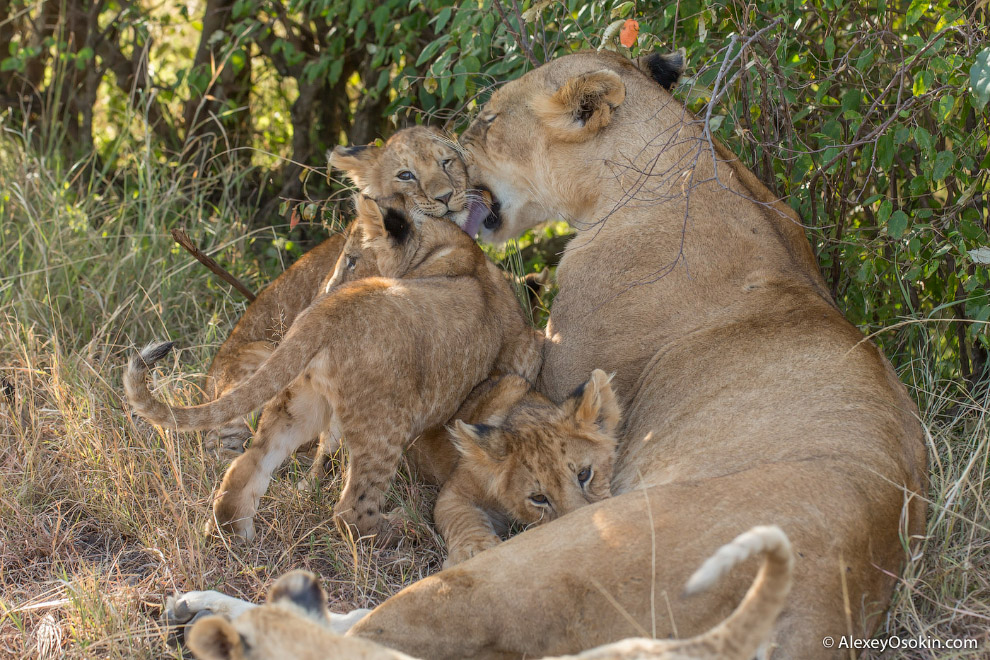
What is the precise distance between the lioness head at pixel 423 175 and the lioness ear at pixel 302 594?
2.45 meters

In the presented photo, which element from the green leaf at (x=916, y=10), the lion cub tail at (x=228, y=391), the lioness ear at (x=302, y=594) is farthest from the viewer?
the green leaf at (x=916, y=10)

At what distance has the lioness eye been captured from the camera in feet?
11.4

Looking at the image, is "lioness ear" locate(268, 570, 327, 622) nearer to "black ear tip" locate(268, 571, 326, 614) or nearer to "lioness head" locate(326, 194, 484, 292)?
"black ear tip" locate(268, 571, 326, 614)

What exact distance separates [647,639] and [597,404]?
1436 millimetres

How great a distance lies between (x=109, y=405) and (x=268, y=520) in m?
1.08

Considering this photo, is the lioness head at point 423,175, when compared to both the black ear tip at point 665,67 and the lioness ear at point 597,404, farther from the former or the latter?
the lioness ear at point 597,404

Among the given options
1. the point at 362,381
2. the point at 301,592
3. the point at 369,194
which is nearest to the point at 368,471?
the point at 362,381

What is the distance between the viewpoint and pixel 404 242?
14.2 ft

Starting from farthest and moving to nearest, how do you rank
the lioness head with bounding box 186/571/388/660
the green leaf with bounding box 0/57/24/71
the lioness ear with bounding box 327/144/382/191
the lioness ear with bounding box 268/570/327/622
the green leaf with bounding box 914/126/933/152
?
the green leaf with bounding box 0/57/24/71 < the lioness ear with bounding box 327/144/382/191 < the green leaf with bounding box 914/126/933/152 < the lioness ear with bounding box 268/570/327/622 < the lioness head with bounding box 186/571/388/660

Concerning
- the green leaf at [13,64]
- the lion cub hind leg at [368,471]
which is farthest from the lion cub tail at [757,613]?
the green leaf at [13,64]

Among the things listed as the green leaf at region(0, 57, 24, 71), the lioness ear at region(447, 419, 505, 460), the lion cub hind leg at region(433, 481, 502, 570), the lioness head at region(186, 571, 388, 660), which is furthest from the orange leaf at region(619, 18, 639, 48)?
Result: the green leaf at region(0, 57, 24, 71)

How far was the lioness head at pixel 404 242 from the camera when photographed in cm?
425

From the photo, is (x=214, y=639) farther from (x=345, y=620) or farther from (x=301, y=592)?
(x=345, y=620)

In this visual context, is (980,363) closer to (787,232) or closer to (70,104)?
(787,232)
